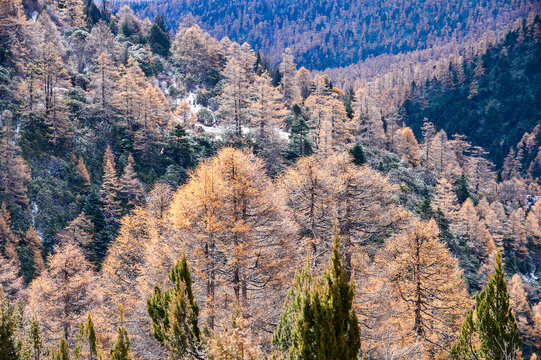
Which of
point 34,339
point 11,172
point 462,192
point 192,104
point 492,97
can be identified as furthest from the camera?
point 492,97

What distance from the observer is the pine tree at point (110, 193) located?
37469mm

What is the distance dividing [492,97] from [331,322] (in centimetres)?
16754

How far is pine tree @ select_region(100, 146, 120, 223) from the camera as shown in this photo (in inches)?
1475

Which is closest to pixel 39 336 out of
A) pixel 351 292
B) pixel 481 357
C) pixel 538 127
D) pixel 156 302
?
pixel 156 302

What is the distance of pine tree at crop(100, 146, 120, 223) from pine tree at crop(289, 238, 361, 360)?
36.0m

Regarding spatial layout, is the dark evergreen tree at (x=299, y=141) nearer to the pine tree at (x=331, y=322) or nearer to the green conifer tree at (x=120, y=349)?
the green conifer tree at (x=120, y=349)

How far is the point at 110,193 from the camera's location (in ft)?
124

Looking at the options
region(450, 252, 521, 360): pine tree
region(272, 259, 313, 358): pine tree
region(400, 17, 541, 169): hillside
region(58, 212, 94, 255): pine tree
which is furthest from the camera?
region(400, 17, 541, 169): hillside

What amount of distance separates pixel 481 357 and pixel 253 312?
31.6ft

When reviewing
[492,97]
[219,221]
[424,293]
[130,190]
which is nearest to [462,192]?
[424,293]

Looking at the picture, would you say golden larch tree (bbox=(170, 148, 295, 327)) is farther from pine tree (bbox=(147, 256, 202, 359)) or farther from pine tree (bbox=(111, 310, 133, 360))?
pine tree (bbox=(147, 256, 202, 359))

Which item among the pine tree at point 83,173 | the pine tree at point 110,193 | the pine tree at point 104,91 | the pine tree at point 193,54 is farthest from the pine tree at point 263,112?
the pine tree at point 193,54

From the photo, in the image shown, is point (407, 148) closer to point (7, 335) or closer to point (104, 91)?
point (104, 91)

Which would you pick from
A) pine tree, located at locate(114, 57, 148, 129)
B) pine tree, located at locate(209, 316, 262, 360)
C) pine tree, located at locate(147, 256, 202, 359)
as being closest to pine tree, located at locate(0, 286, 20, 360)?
pine tree, located at locate(147, 256, 202, 359)
